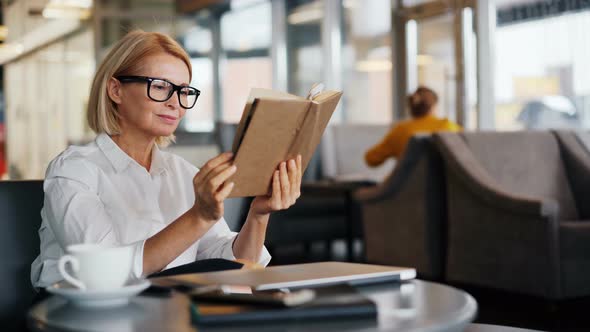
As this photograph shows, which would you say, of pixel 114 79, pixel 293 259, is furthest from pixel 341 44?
pixel 114 79

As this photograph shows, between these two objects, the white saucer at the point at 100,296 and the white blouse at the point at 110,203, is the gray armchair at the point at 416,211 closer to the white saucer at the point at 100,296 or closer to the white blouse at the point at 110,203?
the white blouse at the point at 110,203

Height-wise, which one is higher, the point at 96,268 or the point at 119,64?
the point at 119,64

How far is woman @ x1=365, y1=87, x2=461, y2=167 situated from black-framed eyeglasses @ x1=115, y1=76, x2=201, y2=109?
12.4 ft

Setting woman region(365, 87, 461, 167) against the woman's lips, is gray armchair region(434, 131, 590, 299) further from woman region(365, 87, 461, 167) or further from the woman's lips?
the woman's lips

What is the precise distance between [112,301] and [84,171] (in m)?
0.58

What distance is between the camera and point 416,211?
449 cm

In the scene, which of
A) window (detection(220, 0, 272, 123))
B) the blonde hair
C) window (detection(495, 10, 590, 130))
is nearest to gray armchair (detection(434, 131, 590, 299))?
window (detection(495, 10, 590, 130))

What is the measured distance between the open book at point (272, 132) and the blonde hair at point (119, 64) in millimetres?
433

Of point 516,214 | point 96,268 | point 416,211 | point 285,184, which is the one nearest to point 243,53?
point 416,211

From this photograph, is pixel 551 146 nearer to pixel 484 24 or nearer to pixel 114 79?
→ pixel 484 24

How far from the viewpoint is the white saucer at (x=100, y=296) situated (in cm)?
100

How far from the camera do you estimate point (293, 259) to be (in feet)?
18.2

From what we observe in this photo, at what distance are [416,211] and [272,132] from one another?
331 centimetres

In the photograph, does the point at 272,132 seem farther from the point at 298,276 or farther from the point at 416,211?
the point at 416,211
